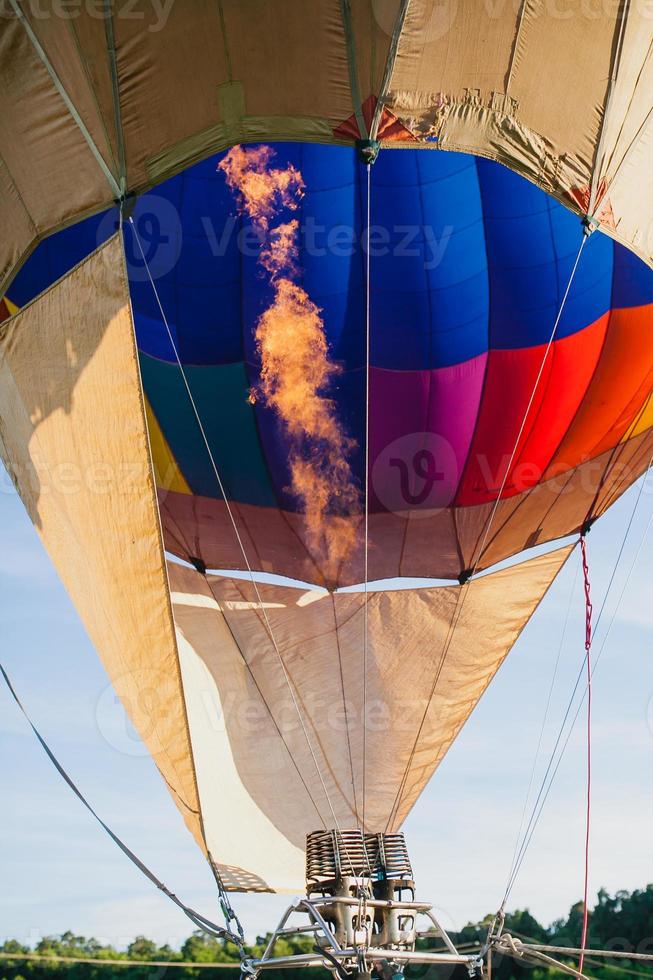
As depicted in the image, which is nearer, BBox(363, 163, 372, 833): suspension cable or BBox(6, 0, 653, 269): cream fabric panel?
BBox(6, 0, 653, 269): cream fabric panel

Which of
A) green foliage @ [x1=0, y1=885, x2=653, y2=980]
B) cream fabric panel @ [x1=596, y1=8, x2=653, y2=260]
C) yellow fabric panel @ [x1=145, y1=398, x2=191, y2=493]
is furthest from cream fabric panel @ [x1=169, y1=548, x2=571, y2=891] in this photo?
green foliage @ [x1=0, y1=885, x2=653, y2=980]

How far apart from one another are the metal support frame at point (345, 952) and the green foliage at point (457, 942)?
15.0 m

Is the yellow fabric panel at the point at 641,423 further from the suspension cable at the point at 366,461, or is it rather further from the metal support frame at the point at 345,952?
the metal support frame at the point at 345,952

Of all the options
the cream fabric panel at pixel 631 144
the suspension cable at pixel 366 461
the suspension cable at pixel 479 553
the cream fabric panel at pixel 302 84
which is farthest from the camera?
the suspension cable at pixel 479 553

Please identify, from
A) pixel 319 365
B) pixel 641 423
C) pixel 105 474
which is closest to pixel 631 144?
pixel 319 365

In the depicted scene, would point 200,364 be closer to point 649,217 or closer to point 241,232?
point 241,232

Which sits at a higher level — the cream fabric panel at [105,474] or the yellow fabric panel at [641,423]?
the yellow fabric panel at [641,423]

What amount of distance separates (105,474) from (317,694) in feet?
8.23

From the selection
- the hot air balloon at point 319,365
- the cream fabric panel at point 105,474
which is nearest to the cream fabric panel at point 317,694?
the hot air balloon at point 319,365

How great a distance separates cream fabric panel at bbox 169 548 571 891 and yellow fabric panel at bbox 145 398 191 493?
0.56 m

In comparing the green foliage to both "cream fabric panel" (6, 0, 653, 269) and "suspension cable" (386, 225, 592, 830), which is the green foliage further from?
"cream fabric panel" (6, 0, 653, 269)

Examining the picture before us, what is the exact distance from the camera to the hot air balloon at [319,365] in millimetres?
4496

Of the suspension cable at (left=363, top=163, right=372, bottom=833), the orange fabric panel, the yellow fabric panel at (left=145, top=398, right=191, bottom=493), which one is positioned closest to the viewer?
the suspension cable at (left=363, top=163, right=372, bottom=833)

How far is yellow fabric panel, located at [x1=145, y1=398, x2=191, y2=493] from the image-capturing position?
6.45 m
